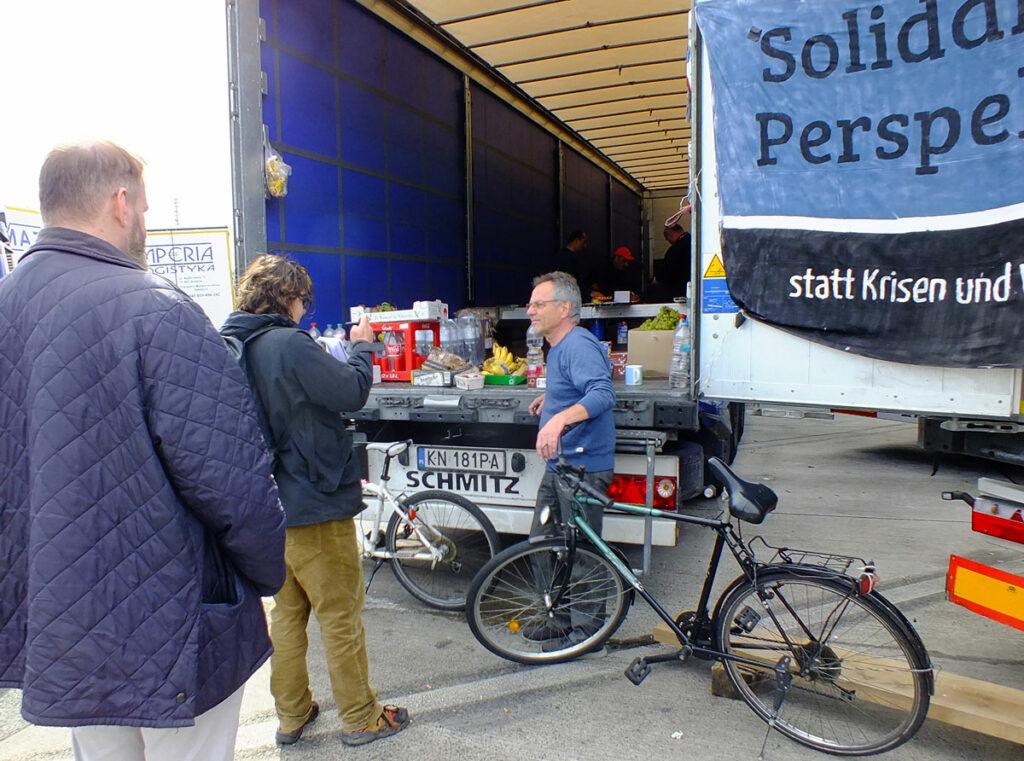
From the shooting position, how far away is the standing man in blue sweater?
10.4ft

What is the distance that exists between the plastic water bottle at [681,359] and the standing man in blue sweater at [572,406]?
1.62ft

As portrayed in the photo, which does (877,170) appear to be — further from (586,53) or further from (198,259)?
(586,53)

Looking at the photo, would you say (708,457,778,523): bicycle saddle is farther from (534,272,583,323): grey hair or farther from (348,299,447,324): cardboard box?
(348,299,447,324): cardboard box

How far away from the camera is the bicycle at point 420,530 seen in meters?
3.96

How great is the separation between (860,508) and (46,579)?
6445mm

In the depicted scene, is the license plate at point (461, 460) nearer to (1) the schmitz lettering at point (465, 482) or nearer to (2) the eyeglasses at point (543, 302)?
(1) the schmitz lettering at point (465, 482)

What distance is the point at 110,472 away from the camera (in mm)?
1375

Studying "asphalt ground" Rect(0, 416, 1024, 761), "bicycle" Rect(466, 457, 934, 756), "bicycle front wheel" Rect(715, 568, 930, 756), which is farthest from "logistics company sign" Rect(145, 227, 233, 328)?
"bicycle front wheel" Rect(715, 568, 930, 756)

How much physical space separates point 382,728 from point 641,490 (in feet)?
5.51

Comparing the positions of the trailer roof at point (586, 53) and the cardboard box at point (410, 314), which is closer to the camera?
the cardboard box at point (410, 314)

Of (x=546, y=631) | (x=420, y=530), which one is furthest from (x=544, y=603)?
(x=420, y=530)

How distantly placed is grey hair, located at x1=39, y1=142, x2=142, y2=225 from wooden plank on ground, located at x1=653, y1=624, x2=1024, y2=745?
302 centimetres

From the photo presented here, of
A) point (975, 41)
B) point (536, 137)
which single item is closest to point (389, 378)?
point (975, 41)

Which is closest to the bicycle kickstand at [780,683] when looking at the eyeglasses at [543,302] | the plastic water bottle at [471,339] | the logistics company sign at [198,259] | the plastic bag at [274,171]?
the eyeglasses at [543,302]
